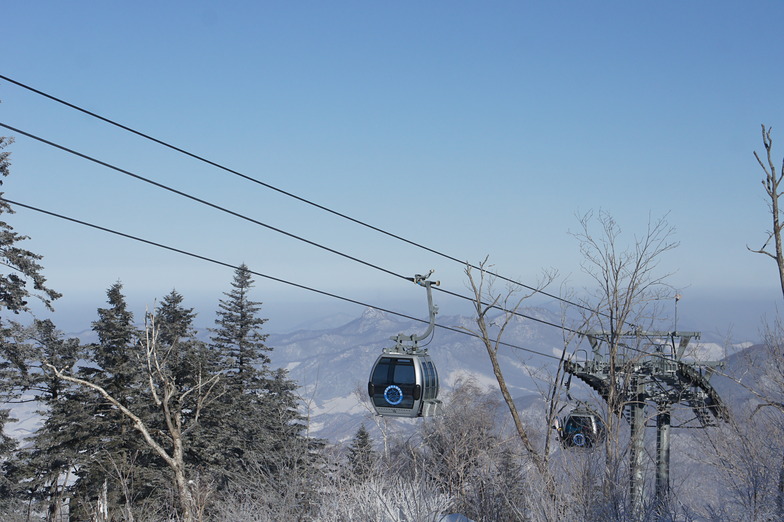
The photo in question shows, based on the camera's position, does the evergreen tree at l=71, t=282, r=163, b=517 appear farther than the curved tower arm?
Yes

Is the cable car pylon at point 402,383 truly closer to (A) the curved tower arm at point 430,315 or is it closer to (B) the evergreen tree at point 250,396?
(A) the curved tower arm at point 430,315

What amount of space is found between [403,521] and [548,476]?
3866mm

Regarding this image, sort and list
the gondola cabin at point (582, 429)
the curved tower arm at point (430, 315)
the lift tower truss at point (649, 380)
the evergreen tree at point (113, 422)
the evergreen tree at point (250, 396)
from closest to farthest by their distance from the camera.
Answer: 1. the curved tower arm at point (430, 315)
2. the lift tower truss at point (649, 380)
3. the gondola cabin at point (582, 429)
4. the evergreen tree at point (113, 422)
5. the evergreen tree at point (250, 396)

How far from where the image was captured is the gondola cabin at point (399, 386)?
16297 millimetres

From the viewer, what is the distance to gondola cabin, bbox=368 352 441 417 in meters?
16.3

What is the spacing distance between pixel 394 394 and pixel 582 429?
9977 mm

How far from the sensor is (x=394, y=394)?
53.7 feet

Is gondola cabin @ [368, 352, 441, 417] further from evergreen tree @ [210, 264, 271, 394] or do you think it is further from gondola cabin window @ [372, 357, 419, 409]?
evergreen tree @ [210, 264, 271, 394]

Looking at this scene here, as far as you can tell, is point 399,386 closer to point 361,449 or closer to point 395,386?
point 395,386

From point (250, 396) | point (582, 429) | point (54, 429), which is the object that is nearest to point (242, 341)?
point (250, 396)

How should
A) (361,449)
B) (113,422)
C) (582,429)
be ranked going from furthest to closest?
(361,449), (113,422), (582,429)

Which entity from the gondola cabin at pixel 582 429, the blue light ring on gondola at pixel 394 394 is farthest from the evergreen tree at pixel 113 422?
the blue light ring on gondola at pixel 394 394

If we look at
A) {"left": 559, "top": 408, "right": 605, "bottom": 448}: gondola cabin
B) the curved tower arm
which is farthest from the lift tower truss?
the curved tower arm

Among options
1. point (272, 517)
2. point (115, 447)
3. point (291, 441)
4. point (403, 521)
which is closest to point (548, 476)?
point (403, 521)
